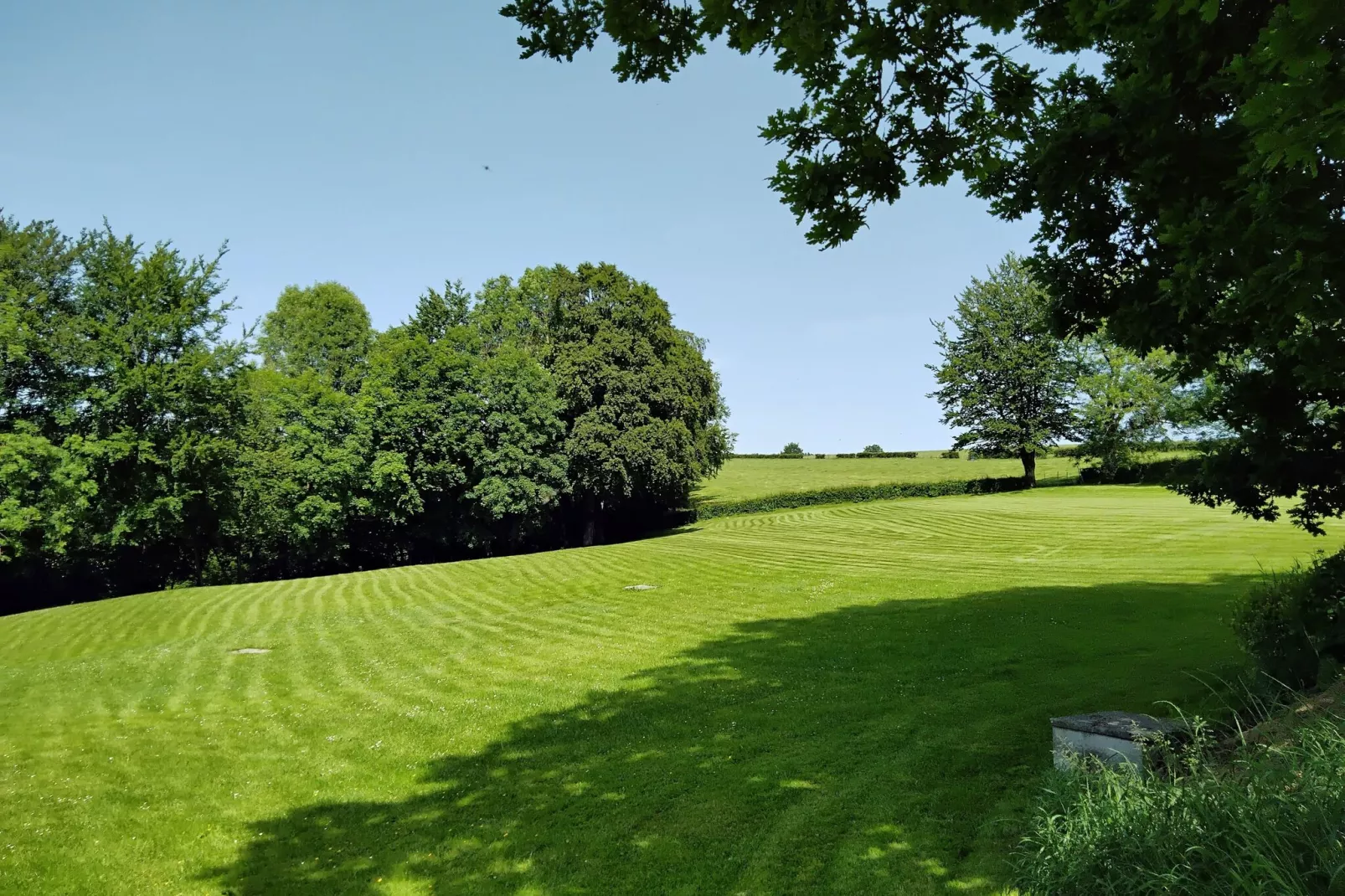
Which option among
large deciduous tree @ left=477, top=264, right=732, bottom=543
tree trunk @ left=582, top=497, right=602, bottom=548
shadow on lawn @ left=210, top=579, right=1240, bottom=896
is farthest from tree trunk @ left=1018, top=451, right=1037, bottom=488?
shadow on lawn @ left=210, top=579, right=1240, bottom=896

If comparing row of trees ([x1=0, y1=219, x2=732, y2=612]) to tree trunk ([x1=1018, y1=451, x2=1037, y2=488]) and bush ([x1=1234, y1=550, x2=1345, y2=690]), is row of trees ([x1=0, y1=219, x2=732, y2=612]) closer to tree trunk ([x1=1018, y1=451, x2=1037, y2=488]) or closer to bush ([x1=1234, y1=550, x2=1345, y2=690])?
tree trunk ([x1=1018, y1=451, x2=1037, y2=488])

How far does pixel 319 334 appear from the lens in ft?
184

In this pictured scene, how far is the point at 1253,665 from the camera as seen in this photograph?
9164 millimetres

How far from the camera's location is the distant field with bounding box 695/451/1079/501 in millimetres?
60969

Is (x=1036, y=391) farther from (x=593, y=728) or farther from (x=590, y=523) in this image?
(x=593, y=728)

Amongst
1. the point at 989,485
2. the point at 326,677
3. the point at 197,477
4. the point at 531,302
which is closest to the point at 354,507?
the point at 197,477

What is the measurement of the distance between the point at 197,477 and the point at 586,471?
19.5 m

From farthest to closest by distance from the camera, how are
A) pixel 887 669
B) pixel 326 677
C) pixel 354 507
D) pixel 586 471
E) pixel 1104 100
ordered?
pixel 586 471 < pixel 354 507 < pixel 326 677 < pixel 887 669 < pixel 1104 100

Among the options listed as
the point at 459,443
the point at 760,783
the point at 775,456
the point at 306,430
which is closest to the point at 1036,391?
the point at 775,456

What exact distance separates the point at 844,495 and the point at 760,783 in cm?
4999

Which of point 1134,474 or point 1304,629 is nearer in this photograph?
point 1304,629

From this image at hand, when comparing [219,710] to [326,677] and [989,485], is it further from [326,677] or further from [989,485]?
[989,485]

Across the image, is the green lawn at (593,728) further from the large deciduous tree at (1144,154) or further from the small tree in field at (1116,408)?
the small tree in field at (1116,408)

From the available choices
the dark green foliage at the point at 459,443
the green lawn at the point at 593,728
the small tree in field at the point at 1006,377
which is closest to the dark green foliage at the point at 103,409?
the dark green foliage at the point at 459,443
